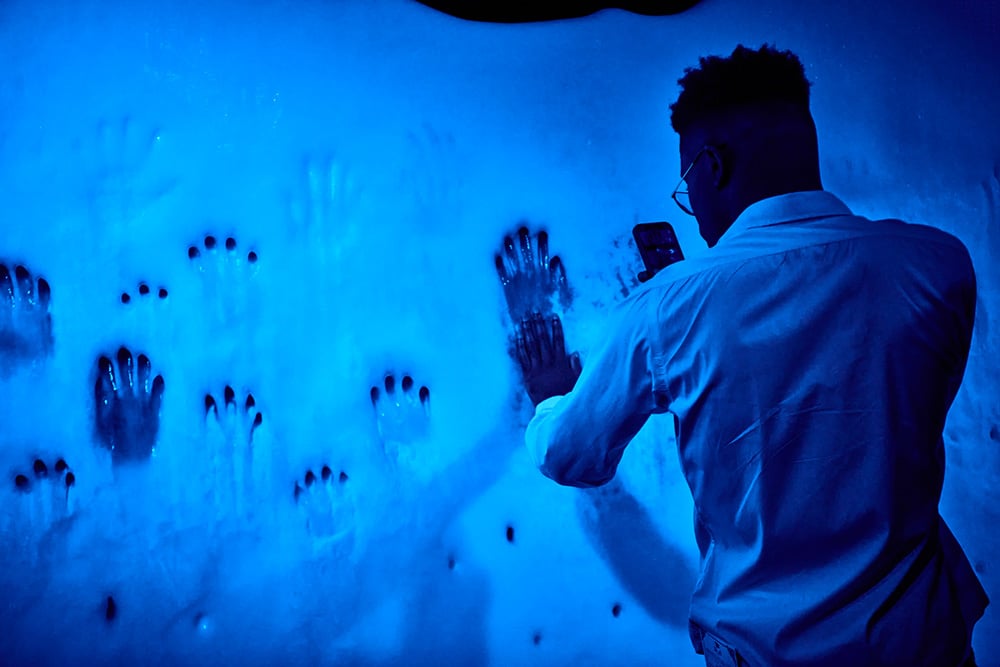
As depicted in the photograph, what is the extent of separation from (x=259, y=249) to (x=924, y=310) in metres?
1.09

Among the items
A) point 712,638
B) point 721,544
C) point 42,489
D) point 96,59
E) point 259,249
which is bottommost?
point 712,638

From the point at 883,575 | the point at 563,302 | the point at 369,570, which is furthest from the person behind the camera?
the point at 563,302

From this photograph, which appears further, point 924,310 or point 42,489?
point 42,489

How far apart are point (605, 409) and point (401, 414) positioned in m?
0.65

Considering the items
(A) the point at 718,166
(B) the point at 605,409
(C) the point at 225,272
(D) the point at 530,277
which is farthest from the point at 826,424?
(C) the point at 225,272

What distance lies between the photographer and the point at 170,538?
1.23 m

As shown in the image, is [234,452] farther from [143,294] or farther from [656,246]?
[656,246]

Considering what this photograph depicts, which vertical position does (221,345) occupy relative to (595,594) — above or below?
above

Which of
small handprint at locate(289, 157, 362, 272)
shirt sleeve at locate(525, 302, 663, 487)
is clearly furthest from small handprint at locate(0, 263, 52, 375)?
shirt sleeve at locate(525, 302, 663, 487)

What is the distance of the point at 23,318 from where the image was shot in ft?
3.97

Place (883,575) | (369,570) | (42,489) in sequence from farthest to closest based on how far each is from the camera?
(369,570) < (42,489) < (883,575)

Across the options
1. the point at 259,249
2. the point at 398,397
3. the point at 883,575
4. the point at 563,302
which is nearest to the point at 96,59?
the point at 259,249

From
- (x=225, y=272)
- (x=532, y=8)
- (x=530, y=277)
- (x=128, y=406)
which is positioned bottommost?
(x=128, y=406)

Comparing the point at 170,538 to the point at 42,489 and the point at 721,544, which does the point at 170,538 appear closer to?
the point at 42,489
